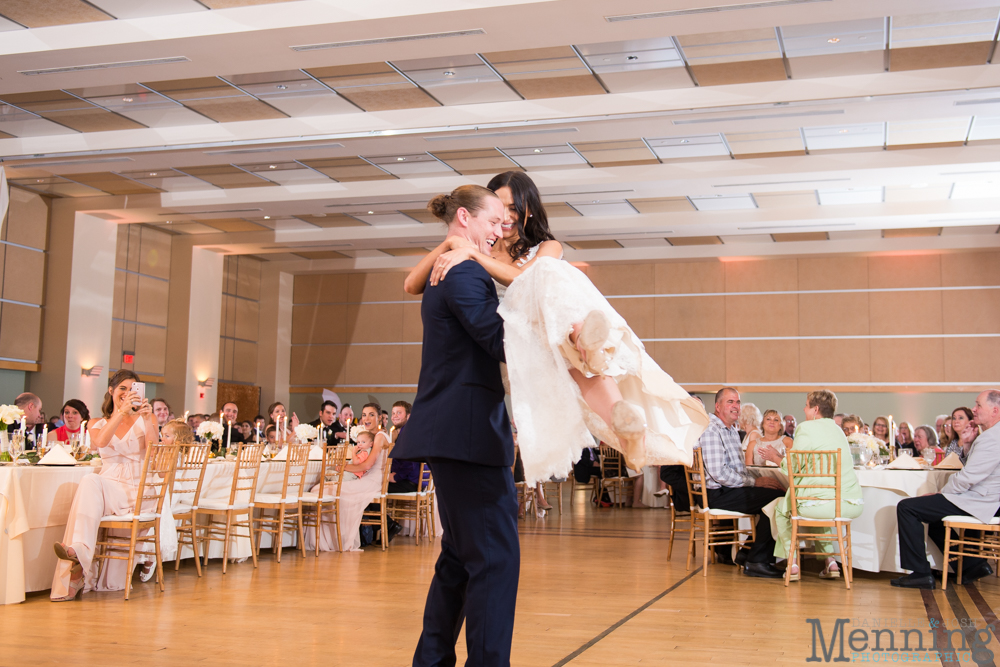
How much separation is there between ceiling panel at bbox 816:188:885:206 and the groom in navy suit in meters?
11.5

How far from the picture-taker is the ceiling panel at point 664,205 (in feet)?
43.8

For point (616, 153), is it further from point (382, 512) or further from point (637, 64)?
point (382, 512)

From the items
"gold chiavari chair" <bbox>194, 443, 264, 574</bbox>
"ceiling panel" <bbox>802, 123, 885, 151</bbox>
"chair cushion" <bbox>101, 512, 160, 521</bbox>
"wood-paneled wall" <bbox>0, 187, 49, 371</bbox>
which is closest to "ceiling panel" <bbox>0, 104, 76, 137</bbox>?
"wood-paneled wall" <bbox>0, 187, 49, 371</bbox>

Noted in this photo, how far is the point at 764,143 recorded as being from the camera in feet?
35.7

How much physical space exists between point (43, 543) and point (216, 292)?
12106mm

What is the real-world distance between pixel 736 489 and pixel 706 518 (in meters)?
0.30

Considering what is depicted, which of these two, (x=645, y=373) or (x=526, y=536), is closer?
(x=645, y=373)

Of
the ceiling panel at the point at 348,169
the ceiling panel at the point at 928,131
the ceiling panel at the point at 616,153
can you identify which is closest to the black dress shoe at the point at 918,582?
the ceiling panel at the point at 928,131

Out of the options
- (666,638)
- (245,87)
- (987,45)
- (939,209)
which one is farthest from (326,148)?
(939,209)

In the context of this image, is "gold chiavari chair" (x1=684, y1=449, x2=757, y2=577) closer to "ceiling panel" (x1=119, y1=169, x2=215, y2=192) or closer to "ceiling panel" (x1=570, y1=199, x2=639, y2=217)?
"ceiling panel" (x1=570, y1=199, x2=639, y2=217)

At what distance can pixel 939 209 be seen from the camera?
42.6 feet

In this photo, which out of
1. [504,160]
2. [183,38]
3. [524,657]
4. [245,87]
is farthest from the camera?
[504,160]

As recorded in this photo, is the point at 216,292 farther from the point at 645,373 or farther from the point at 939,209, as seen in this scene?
the point at 645,373

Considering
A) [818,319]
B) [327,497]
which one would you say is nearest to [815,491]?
[327,497]
